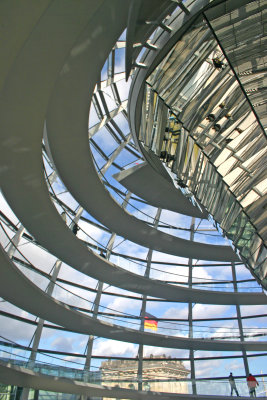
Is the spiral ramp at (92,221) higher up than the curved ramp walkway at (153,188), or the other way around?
the curved ramp walkway at (153,188)

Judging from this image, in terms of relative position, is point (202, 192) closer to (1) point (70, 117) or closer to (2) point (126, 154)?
(1) point (70, 117)

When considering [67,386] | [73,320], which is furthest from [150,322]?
[67,386]

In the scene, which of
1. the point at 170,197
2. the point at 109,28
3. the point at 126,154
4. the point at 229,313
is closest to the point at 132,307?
the point at 229,313

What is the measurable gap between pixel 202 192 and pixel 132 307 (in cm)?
1589

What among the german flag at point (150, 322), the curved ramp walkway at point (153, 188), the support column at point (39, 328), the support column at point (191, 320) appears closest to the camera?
the support column at point (39, 328)

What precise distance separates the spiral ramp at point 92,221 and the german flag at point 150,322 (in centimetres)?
56

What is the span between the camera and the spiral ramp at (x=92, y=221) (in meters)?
11.4

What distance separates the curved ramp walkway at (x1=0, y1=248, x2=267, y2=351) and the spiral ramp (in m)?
0.08

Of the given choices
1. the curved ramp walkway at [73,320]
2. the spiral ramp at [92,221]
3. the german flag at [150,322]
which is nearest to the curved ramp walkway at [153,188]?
the spiral ramp at [92,221]

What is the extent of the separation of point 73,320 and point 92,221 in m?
8.31

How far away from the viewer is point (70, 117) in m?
14.8

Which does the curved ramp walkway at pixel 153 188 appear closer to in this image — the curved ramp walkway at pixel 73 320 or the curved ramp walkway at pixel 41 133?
the curved ramp walkway at pixel 41 133

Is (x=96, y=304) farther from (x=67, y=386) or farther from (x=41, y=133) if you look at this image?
(x=41, y=133)

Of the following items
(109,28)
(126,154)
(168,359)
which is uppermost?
(126,154)
